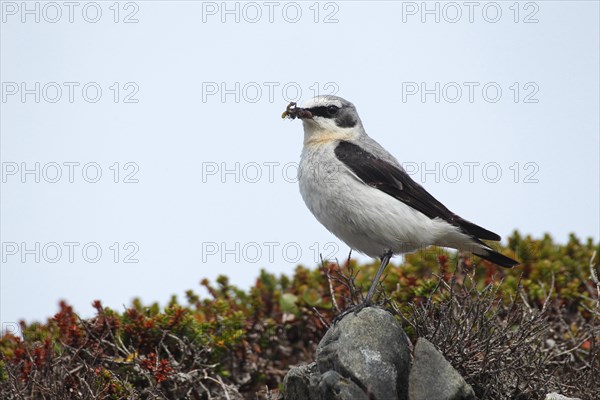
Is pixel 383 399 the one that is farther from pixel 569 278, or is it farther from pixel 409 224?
pixel 569 278

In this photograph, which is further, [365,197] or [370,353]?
[365,197]

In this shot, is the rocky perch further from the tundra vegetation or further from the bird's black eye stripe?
the bird's black eye stripe

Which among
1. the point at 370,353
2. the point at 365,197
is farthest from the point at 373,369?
the point at 365,197

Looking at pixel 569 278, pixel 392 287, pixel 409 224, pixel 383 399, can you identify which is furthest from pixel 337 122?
pixel 569 278

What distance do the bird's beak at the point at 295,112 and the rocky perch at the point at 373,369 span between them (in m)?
2.65

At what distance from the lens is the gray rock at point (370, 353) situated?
778cm

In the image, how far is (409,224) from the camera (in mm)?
9180

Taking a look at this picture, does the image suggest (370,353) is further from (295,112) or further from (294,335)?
(294,335)

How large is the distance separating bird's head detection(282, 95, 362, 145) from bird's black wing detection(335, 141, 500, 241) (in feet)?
1.09

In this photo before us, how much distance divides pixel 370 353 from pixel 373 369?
0.17m

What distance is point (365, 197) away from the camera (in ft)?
29.6

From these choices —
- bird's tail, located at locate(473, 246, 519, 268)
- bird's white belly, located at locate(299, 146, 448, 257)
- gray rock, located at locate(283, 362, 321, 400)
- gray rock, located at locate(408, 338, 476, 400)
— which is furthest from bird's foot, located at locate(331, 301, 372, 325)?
bird's tail, located at locate(473, 246, 519, 268)

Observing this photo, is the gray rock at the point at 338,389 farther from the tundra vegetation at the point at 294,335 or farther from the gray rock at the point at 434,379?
the tundra vegetation at the point at 294,335

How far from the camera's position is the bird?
29.7 ft
